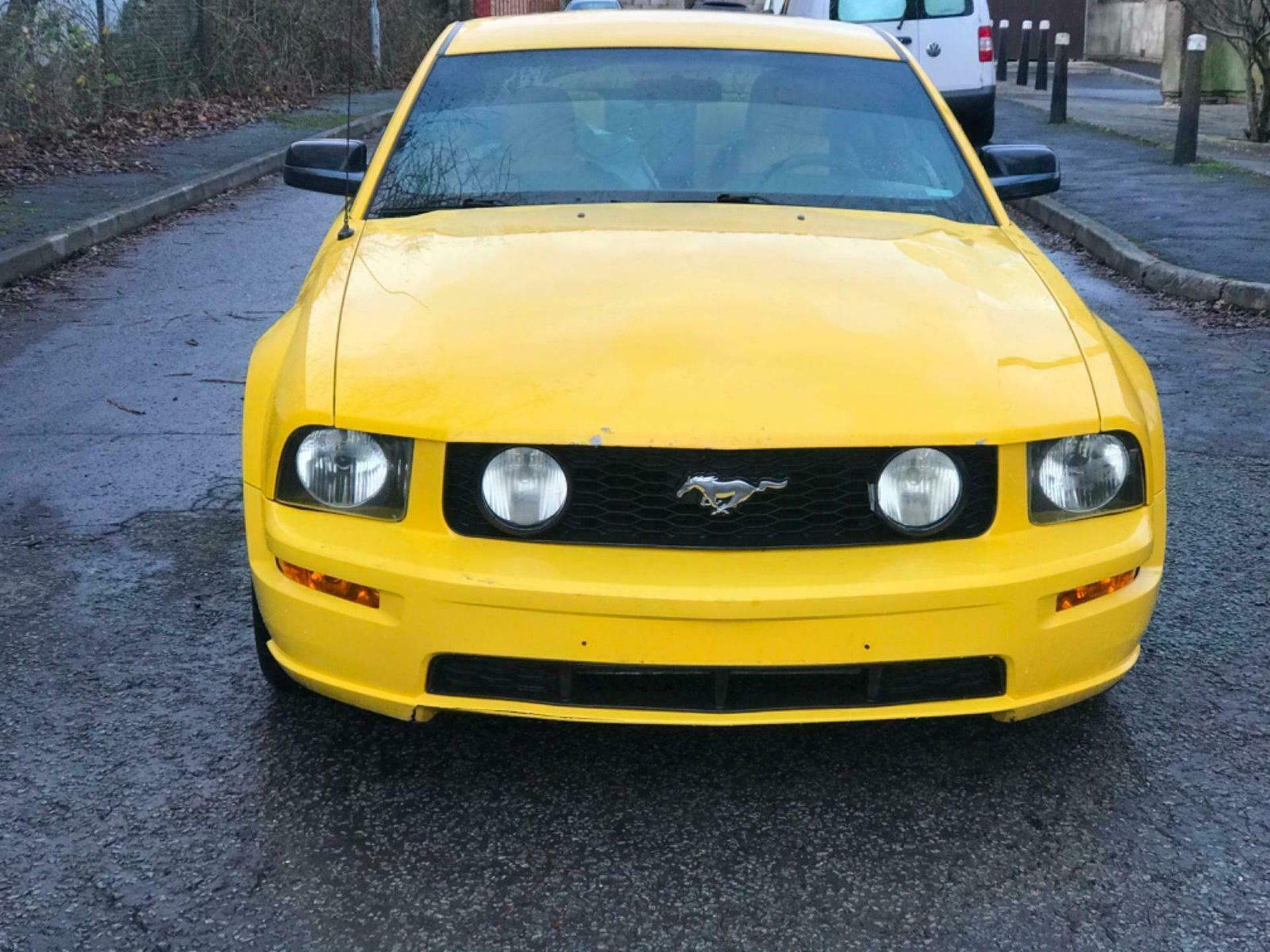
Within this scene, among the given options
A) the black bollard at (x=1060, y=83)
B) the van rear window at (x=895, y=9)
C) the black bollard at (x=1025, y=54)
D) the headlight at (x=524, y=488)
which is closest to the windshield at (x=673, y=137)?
the headlight at (x=524, y=488)

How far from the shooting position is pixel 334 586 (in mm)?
2727

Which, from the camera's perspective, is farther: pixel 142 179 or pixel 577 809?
pixel 142 179

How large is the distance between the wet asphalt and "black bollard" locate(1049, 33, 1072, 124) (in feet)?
47.4

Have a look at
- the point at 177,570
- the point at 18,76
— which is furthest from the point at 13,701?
the point at 18,76

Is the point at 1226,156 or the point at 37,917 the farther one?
the point at 1226,156

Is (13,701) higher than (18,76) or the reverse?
the reverse

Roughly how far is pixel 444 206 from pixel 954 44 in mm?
10456

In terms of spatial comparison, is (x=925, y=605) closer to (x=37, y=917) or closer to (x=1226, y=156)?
(x=37, y=917)

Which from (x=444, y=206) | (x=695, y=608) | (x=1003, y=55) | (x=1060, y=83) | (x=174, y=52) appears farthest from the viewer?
(x=1003, y=55)

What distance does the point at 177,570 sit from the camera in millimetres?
4109

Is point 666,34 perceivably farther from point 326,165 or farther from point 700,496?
point 700,496

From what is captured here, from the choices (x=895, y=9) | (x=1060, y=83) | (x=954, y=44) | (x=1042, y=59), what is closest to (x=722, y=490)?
(x=954, y=44)

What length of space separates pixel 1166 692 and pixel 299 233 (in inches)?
324

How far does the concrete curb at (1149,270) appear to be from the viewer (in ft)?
26.0
